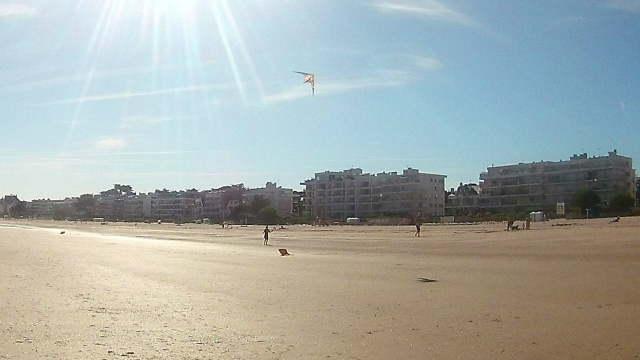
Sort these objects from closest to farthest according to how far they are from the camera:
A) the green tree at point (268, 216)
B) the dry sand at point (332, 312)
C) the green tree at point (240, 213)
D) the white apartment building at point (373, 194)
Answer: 1. the dry sand at point (332, 312)
2. the green tree at point (268, 216)
3. the white apartment building at point (373, 194)
4. the green tree at point (240, 213)

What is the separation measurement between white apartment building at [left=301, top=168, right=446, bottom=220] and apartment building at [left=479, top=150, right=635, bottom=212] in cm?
1149

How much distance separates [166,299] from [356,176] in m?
120

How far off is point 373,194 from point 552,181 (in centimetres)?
3743

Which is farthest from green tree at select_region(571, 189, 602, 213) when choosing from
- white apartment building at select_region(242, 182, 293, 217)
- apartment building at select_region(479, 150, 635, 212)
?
white apartment building at select_region(242, 182, 293, 217)

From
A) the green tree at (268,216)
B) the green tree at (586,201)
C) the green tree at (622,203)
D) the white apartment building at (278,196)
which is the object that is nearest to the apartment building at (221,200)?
the white apartment building at (278,196)

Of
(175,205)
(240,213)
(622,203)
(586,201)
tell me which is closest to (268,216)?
(240,213)

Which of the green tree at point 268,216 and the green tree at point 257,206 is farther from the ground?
the green tree at point 257,206

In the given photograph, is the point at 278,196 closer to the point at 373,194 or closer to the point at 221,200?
the point at 221,200

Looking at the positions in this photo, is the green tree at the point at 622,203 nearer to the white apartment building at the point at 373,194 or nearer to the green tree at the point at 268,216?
the white apartment building at the point at 373,194

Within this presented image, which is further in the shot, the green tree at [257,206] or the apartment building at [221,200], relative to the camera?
the apartment building at [221,200]

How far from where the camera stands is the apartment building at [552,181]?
94500 millimetres

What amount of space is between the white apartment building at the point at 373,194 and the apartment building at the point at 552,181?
11.5m

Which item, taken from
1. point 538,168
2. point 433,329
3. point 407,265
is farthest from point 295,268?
point 538,168

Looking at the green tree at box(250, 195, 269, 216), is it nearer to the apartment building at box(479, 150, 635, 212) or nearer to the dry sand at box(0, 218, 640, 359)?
the apartment building at box(479, 150, 635, 212)
